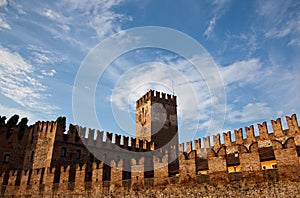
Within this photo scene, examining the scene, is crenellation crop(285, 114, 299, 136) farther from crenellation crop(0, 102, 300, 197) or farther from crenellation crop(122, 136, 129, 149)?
crenellation crop(122, 136, 129, 149)

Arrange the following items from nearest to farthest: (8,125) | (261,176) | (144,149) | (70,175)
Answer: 1. (261,176)
2. (70,175)
3. (8,125)
4. (144,149)

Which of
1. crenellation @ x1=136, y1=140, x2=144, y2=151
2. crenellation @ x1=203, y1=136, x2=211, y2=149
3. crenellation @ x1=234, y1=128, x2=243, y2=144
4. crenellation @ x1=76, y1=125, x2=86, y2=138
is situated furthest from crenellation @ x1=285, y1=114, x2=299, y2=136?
crenellation @ x1=76, y1=125, x2=86, y2=138

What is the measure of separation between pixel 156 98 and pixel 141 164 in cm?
2330

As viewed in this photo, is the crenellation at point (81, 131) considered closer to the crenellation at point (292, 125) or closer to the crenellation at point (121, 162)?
the crenellation at point (121, 162)

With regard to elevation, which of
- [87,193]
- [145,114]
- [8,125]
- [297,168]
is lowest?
[87,193]

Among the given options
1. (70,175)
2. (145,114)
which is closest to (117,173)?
(70,175)

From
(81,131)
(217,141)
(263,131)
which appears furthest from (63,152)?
(263,131)

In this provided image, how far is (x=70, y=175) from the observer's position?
1777 centimetres

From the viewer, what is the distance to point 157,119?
35.8 m

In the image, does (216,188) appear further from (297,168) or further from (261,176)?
(297,168)

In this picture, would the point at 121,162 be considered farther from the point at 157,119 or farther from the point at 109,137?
the point at 157,119

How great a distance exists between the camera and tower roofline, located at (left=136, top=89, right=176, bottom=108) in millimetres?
37312

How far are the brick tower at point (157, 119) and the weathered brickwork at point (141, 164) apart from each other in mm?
272

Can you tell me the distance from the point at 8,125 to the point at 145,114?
59.1 feet
